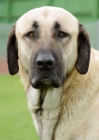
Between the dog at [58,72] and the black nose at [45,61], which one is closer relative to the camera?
the black nose at [45,61]

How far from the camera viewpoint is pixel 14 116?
10.0 metres

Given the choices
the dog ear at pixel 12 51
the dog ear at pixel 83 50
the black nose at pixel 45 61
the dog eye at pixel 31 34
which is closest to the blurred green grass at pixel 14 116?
the dog ear at pixel 12 51

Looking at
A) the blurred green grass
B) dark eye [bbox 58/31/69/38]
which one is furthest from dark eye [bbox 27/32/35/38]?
the blurred green grass

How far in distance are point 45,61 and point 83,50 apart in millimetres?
542

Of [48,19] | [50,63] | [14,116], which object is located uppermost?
[48,19]

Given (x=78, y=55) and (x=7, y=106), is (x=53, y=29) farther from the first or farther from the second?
(x=7, y=106)

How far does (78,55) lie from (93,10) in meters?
13.7

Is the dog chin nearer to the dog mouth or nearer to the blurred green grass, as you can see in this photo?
the dog mouth

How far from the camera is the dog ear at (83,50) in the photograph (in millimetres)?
5402

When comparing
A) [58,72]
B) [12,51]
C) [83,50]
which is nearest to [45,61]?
[58,72]

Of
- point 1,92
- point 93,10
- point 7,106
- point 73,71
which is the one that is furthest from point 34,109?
point 93,10

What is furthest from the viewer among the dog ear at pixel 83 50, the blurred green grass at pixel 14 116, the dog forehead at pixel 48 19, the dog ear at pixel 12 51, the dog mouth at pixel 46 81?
the blurred green grass at pixel 14 116

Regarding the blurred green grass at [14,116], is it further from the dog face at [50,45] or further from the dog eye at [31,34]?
the dog eye at [31,34]

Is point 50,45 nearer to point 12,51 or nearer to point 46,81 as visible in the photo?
point 46,81
